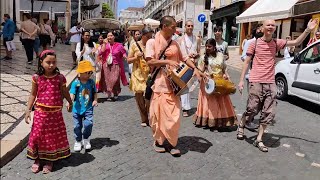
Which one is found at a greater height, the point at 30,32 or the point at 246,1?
the point at 246,1

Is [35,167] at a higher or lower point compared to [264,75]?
lower

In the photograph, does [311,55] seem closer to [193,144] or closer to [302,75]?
[302,75]

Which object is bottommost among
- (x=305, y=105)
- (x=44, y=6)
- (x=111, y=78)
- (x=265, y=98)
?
(x=305, y=105)

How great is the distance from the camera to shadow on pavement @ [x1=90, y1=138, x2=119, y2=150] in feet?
15.7

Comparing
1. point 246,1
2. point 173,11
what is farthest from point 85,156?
point 173,11

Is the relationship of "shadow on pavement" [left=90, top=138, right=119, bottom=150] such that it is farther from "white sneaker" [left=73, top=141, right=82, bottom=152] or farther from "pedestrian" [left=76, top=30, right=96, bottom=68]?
"pedestrian" [left=76, top=30, right=96, bottom=68]

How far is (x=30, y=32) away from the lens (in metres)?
12.7

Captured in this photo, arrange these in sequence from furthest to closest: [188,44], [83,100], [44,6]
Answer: [44,6] → [188,44] → [83,100]

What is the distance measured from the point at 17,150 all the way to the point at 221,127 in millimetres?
3137

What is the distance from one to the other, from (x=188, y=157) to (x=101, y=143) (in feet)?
4.04

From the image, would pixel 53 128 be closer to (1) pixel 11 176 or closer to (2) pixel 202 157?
(1) pixel 11 176

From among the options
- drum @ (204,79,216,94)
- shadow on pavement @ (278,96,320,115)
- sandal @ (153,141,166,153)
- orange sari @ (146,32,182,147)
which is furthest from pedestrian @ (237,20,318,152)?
shadow on pavement @ (278,96,320,115)

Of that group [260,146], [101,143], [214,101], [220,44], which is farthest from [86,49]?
[260,146]

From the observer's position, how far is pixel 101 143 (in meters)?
4.91
